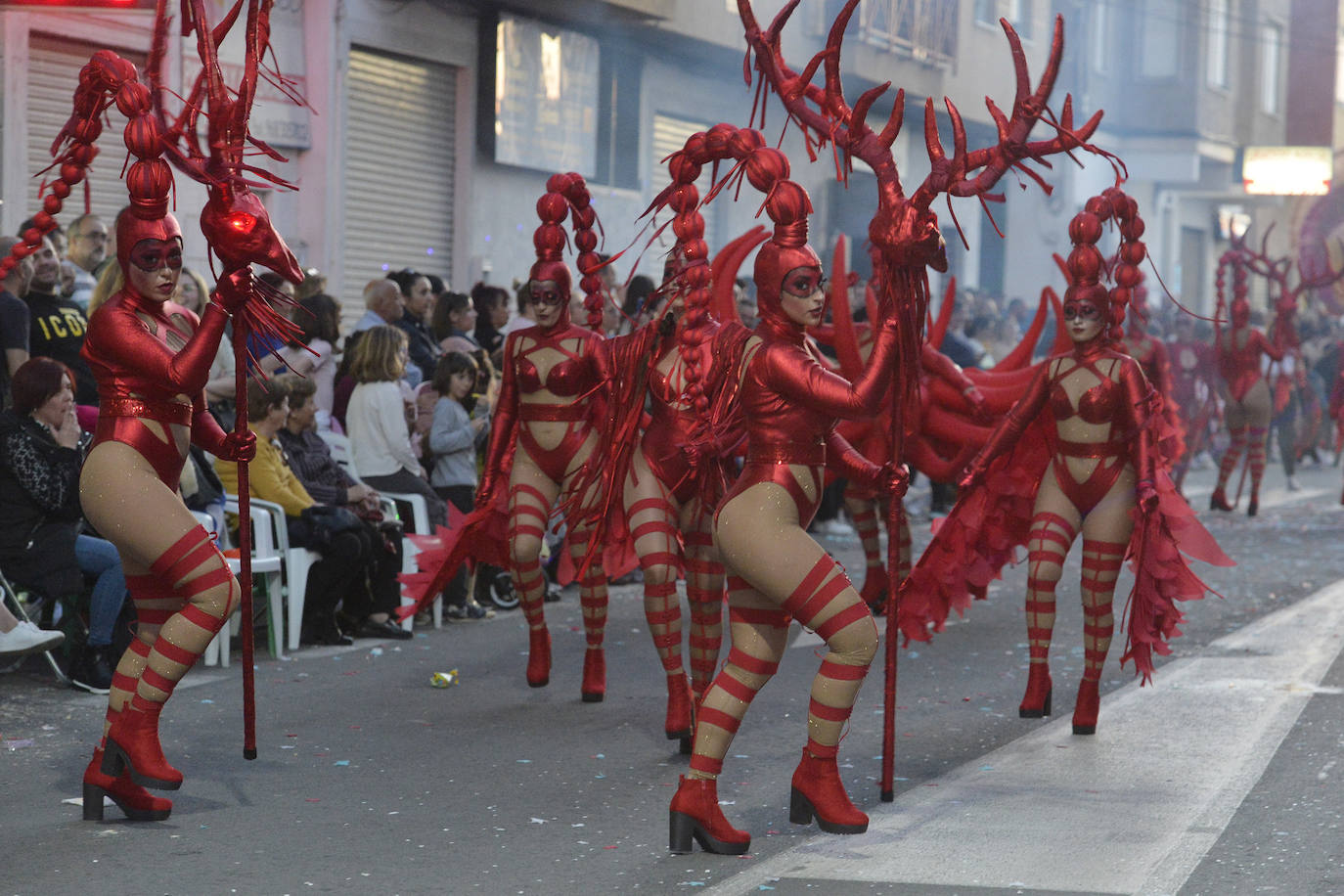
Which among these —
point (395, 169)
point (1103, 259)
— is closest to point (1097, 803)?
point (1103, 259)

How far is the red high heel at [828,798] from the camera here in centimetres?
→ 543

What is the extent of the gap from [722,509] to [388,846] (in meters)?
1.43

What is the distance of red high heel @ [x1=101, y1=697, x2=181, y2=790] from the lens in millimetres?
5625

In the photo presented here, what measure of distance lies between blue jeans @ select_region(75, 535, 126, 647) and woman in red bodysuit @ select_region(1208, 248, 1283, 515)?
11.0 metres

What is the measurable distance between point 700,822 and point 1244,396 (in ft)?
39.7

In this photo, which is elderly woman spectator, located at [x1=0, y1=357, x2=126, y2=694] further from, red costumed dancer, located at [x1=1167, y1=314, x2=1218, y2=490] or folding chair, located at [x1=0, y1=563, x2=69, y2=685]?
red costumed dancer, located at [x1=1167, y1=314, x2=1218, y2=490]

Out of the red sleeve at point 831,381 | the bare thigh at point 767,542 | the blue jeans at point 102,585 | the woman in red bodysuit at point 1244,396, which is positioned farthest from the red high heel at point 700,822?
the woman in red bodysuit at point 1244,396

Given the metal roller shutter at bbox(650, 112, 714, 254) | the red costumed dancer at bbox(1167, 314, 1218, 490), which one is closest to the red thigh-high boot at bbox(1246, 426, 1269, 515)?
the red costumed dancer at bbox(1167, 314, 1218, 490)

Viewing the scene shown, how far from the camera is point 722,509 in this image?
212 inches

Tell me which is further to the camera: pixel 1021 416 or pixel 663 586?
pixel 1021 416

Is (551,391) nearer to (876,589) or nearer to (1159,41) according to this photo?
(876,589)

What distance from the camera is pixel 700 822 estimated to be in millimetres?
5281

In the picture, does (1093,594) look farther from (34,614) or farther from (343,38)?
(343,38)

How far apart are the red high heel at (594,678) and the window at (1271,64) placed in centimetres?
3385
